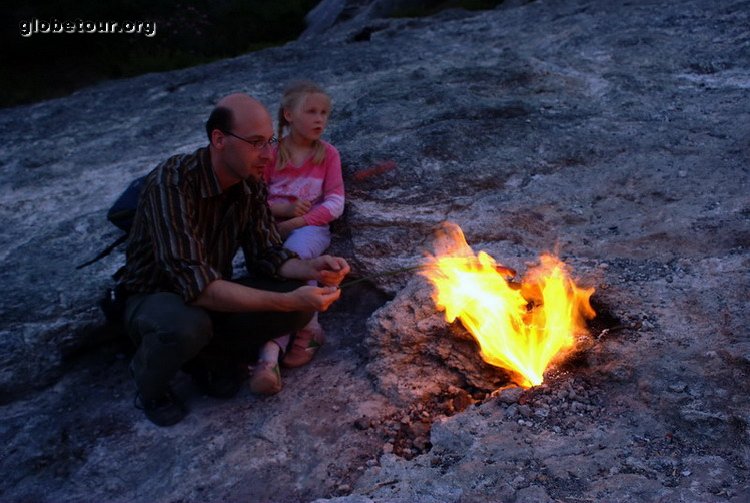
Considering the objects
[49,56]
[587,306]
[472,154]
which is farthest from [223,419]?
[49,56]

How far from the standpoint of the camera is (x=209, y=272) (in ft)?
9.88

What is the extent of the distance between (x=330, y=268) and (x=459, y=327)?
66 cm

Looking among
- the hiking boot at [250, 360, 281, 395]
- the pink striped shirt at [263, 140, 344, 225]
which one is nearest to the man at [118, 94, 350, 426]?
the hiking boot at [250, 360, 281, 395]

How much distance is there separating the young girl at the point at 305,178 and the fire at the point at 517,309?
0.69 m

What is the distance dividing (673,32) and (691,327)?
3.84 m

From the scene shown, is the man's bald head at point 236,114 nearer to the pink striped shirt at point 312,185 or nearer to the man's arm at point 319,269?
the man's arm at point 319,269

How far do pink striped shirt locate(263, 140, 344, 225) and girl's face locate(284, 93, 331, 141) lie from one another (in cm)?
16

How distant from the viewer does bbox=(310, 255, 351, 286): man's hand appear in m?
3.31

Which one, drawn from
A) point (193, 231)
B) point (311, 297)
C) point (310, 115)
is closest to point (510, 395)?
point (311, 297)

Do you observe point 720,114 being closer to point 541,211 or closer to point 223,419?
point 541,211

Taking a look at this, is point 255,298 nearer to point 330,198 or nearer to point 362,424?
A: point 362,424

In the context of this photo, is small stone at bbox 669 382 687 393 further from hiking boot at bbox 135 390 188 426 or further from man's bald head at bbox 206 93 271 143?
hiking boot at bbox 135 390 188 426

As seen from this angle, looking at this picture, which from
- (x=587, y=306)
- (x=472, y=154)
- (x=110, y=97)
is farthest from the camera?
(x=110, y=97)

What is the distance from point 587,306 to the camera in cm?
322
